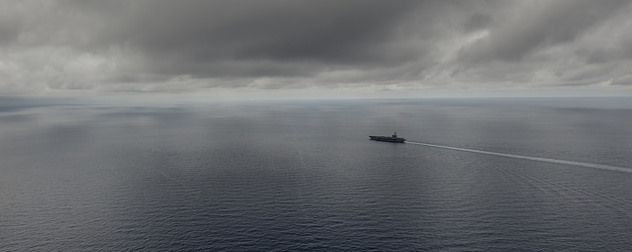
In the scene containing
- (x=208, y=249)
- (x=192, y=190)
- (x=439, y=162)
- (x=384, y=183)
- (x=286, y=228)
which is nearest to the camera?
(x=208, y=249)

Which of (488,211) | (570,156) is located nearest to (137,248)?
(488,211)

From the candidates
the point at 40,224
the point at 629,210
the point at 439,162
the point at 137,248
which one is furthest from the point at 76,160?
the point at 629,210

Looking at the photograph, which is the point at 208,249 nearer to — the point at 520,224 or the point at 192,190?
the point at 192,190

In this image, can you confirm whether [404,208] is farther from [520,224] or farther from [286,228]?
[286,228]

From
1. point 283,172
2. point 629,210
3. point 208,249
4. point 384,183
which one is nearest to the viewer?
point 208,249

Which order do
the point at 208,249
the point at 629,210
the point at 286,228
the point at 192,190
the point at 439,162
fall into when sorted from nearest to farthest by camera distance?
1. the point at 208,249
2. the point at 286,228
3. the point at 629,210
4. the point at 192,190
5. the point at 439,162

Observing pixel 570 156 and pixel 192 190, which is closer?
pixel 192 190

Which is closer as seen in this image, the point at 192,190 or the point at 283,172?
the point at 192,190

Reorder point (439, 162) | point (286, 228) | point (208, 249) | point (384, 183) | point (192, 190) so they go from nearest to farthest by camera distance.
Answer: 1. point (208, 249)
2. point (286, 228)
3. point (192, 190)
4. point (384, 183)
5. point (439, 162)
